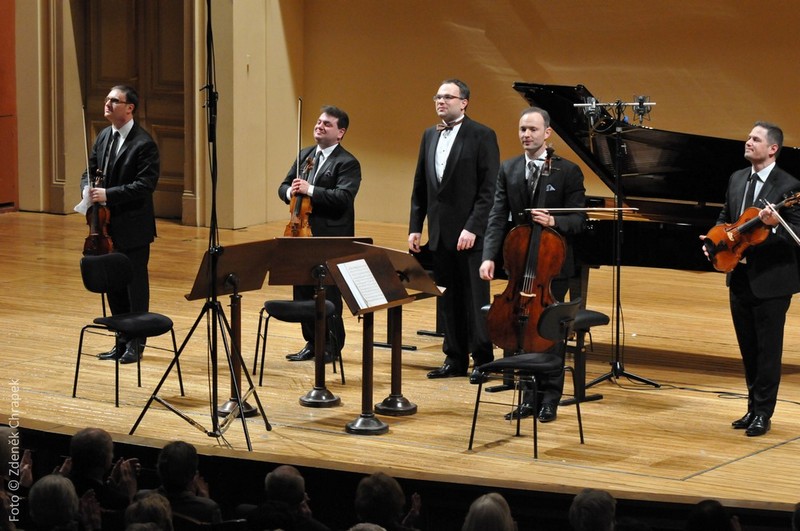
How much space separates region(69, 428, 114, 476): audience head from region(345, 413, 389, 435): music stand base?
6.85 feet

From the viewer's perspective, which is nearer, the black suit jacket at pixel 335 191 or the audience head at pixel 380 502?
the audience head at pixel 380 502

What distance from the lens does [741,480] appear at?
527 cm

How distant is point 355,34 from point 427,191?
5930 mm

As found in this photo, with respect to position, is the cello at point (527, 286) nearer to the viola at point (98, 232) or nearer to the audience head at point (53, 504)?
the viola at point (98, 232)

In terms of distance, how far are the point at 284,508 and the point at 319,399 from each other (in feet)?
9.21

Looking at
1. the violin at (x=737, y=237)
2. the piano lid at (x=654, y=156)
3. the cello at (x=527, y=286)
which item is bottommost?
the cello at (x=527, y=286)

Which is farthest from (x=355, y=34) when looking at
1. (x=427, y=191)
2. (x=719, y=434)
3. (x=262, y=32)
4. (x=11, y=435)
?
(x=11, y=435)

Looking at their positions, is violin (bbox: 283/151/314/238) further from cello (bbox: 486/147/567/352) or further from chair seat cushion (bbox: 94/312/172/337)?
cello (bbox: 486/147/567/352)

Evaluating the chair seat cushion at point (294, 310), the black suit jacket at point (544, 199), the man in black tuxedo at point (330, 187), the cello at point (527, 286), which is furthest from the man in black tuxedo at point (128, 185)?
the cello at point (527, 286)

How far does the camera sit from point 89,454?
A: 398 centimetres

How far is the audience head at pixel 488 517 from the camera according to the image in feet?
10.6

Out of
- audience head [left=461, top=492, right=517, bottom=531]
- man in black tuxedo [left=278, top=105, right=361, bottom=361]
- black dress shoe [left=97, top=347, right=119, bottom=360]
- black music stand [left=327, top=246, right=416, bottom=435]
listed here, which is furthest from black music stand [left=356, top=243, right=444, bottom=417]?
audience head [left=461, top=492, right=517, bottom=531]

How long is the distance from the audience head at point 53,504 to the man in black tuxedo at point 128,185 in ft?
12.6

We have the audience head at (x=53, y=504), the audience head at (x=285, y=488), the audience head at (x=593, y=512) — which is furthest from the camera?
the audience head at (x=285, y=488)
